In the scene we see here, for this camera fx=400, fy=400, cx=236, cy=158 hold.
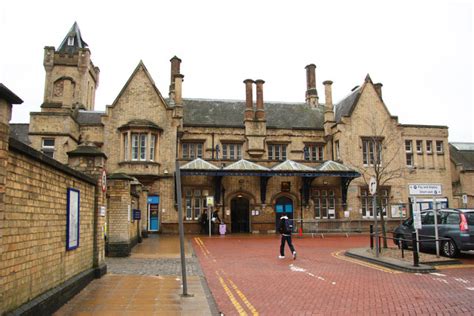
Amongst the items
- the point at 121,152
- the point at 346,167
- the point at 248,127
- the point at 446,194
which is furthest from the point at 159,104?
the point at 446,194

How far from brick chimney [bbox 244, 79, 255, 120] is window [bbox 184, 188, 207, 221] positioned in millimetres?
7876

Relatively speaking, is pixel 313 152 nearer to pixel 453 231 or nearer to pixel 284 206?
pixel 284 206

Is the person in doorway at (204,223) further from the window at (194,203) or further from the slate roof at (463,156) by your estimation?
the slate roof at (463,156)

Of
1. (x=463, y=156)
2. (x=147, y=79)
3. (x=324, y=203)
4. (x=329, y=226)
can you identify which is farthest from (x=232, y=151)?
(x=463, y=156)

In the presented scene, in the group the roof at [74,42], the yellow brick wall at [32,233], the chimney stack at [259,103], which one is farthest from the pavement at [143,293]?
the roof at [74,42]

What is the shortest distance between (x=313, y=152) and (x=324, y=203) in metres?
5.17

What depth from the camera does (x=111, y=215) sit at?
15688 millimetres

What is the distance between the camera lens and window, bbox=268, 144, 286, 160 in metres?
34.2

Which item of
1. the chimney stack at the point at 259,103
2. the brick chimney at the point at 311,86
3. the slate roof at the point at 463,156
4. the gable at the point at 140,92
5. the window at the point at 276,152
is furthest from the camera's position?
the brick chimney at the point at 311,86

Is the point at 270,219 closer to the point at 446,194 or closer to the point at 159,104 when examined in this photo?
the point at 159,104

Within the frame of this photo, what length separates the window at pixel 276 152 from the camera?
3419 centimetres

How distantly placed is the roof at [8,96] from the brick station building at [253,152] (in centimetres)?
2063

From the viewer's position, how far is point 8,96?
4.73 meters

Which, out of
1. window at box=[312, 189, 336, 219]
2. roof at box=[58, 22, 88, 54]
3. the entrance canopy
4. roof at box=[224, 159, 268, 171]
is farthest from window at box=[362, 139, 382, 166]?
roof at box=[58, 22, 88, 54]
